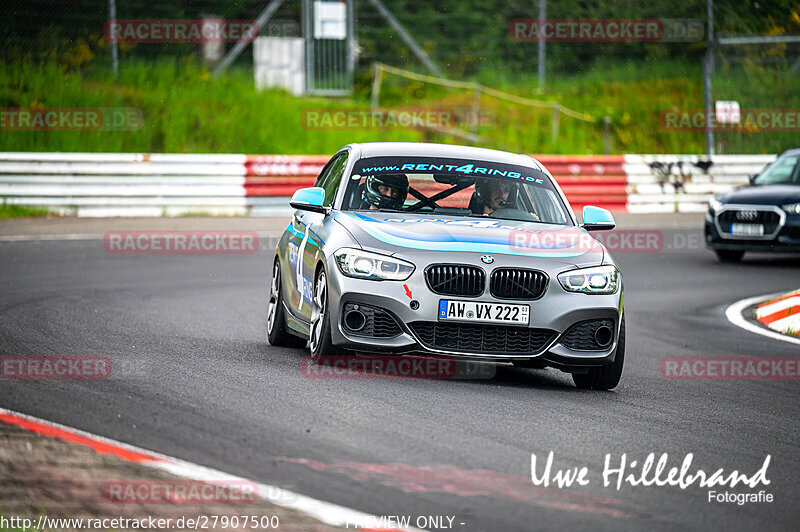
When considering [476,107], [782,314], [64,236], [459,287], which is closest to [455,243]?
[459,287]

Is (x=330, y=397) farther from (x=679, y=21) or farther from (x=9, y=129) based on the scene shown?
(x=679, y=21)

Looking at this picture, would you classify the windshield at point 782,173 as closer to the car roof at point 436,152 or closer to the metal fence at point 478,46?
the metal fence at point 478,46

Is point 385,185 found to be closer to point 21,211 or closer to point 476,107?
point 21,211

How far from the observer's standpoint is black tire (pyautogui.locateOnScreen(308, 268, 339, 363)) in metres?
8.23

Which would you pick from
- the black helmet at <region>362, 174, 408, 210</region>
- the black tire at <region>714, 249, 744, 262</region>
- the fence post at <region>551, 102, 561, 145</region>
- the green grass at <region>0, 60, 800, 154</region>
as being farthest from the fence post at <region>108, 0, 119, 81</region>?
the black helmet at <region>362, 174, 408, 210</region>

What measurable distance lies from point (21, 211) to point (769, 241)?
36.6 ft

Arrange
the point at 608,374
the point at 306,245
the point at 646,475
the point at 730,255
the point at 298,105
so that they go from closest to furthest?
the point at 646,475 < the point at 608,374 < the point at 306,245 < the point at 730,255 < the point at 298,105

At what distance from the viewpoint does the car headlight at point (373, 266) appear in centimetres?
799

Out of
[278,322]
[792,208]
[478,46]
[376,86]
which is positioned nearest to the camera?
[278,322]

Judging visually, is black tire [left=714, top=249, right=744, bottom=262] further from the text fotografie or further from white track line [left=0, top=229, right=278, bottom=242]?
the text fotografie

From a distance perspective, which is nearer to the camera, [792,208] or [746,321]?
[746,321]

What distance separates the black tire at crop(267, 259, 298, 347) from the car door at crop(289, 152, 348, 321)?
1.08 feet

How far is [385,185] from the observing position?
9.27 metres

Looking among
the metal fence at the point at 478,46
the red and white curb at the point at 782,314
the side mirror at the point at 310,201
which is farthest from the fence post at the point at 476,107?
the side mirror at the point at 310,201
